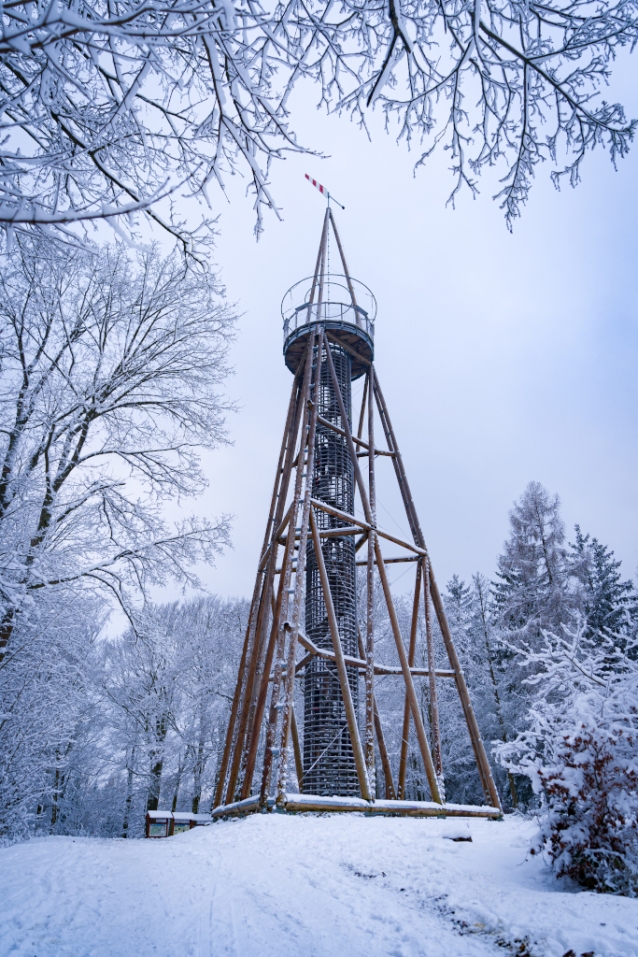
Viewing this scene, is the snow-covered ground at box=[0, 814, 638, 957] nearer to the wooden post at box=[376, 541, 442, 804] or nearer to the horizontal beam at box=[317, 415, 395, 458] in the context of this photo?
the wooden post at box=[376, 541, 442, 804]

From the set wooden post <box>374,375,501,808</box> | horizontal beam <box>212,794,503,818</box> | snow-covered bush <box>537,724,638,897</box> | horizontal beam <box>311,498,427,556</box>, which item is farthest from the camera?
horizontal beam <box>311,498,427,556</box>

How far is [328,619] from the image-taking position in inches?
367

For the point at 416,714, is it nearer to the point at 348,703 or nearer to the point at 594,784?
the point at 348,703

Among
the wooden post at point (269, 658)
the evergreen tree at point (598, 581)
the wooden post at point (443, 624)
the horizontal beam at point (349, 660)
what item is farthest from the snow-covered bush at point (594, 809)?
the evergreen tree at point (598, 581)

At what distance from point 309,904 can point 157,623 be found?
5244 millimetres

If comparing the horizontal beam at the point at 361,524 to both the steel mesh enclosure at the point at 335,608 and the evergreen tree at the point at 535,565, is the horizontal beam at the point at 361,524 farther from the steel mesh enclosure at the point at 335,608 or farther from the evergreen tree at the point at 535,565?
the evergreen tree at the point at 535,565

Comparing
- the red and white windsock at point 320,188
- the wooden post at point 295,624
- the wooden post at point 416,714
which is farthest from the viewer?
the red and white windsock at point 320,188

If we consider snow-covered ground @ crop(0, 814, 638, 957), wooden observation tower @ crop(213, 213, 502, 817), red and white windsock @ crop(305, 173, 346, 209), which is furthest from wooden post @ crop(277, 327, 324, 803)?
red and white windsock @ crop(305, 173, 346, 209)

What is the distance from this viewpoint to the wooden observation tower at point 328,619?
26.9ft

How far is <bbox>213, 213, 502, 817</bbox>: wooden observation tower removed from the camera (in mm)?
8188

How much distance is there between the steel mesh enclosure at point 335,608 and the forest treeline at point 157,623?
255 centimetres

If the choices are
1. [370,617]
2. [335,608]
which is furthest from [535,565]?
[370,617]

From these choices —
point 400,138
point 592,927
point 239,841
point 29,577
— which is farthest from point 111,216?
point 239,841

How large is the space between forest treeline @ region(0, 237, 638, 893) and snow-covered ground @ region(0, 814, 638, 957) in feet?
2.12
